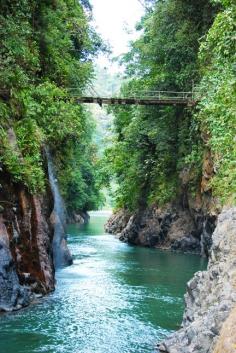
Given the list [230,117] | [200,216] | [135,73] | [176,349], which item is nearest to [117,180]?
[135,73]

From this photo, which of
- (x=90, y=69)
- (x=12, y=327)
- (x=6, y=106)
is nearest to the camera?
(x=12, y=327)

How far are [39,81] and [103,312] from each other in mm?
11371

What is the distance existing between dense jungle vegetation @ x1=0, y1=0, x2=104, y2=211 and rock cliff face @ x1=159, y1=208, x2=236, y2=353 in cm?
597

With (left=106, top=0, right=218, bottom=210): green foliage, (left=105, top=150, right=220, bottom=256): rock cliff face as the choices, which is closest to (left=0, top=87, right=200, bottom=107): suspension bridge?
(left=106, top=0, right=218, bottom=210): green foliage

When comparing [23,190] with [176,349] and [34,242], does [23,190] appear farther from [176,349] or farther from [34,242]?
[176,349]

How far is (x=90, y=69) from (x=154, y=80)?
186 inches

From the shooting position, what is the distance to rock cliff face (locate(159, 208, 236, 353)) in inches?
312

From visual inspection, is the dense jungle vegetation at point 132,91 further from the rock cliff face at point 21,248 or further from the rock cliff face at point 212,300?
the rock cliff face at point 212,300

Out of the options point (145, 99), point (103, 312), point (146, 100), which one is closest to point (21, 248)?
point (103, 312)

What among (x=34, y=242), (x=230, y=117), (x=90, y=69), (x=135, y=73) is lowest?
(x=34, y=242)

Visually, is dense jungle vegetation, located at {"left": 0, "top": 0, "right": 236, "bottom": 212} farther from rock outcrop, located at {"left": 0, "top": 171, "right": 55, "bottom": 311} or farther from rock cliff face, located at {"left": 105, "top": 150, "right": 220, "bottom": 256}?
rock cliff face, located at {"left": 105, "top": 150, "right": 220, "bottom": 256}

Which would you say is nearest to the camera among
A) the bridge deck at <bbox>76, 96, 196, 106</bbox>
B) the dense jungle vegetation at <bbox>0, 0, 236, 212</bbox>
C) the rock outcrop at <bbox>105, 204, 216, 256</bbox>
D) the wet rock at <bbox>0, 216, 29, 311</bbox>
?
the wet rock at <bbox>0, 216, 29, 311</bbox>

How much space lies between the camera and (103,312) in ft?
42.2

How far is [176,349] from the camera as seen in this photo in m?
8.85
